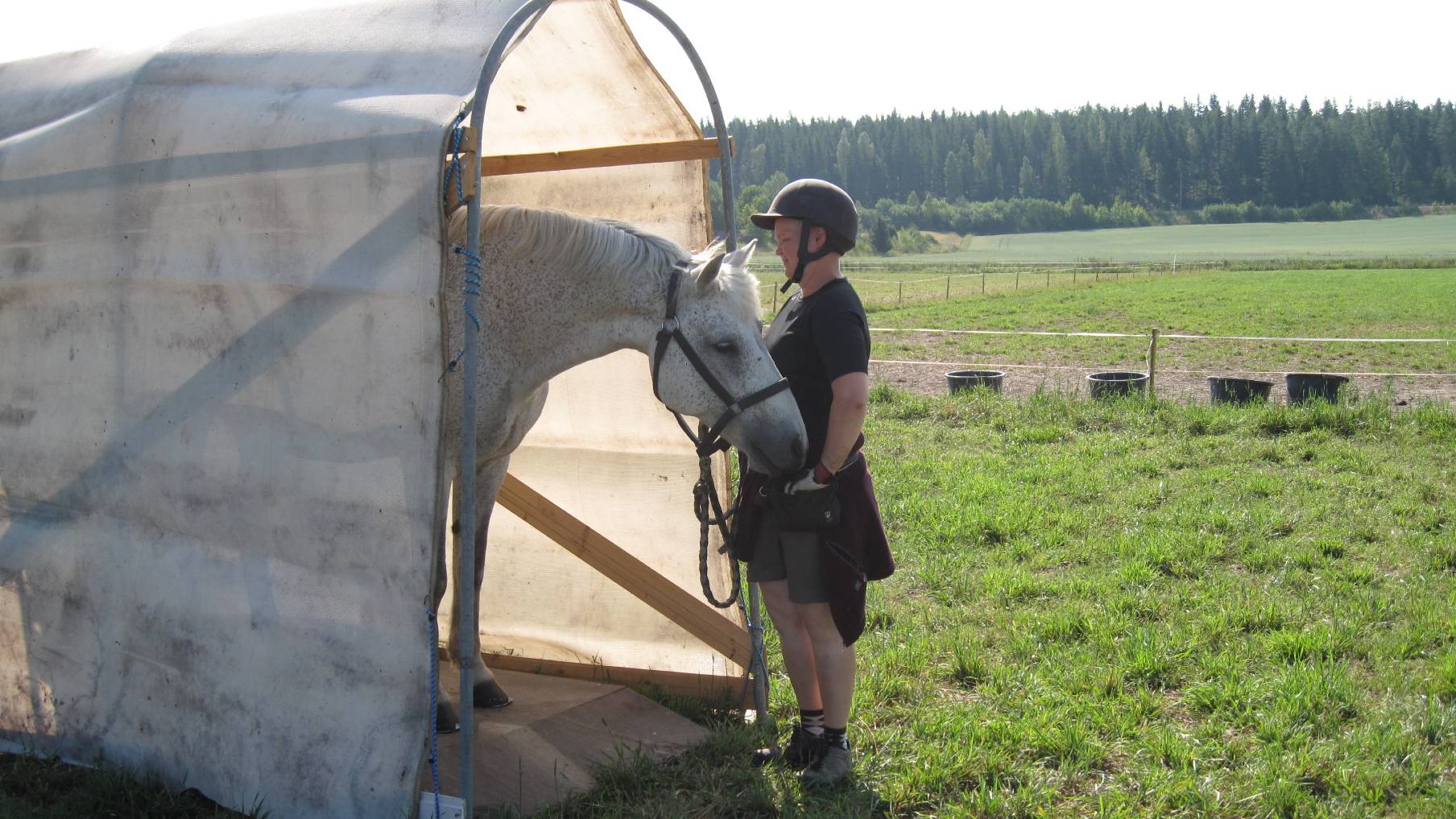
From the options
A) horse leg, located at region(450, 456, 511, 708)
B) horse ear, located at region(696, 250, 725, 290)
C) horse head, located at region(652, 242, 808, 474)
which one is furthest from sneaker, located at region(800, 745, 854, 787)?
horse ear, located at region(696, 250, 725, 290)

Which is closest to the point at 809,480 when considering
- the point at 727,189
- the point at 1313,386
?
the point at 727,189

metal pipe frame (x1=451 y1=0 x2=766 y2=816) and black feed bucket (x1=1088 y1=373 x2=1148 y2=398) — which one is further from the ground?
metal pipe frame (x1=451 y1=0 x2=766 y2=816)

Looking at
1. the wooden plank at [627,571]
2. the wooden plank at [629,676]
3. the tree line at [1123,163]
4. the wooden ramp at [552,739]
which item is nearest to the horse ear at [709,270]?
the wooden plank at [627,571]

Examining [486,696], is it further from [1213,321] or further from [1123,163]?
[1123,163]

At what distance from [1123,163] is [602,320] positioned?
13003 cm

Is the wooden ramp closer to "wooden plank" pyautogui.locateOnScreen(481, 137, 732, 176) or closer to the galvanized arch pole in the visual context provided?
the galvanized arch pole

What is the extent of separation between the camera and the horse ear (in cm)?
314

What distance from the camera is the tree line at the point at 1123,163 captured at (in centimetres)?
11081

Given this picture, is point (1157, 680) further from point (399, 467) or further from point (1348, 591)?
point (399, 467)

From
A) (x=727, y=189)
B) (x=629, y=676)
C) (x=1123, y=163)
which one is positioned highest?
(x=1123, y=163)

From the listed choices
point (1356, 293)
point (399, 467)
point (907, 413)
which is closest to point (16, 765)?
point (399, 467)

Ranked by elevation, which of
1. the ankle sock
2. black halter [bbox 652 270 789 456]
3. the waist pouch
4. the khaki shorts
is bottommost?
the ankle sock

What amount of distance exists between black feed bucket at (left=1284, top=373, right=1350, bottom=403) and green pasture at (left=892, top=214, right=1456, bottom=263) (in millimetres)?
60509

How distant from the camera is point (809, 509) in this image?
134 inches
